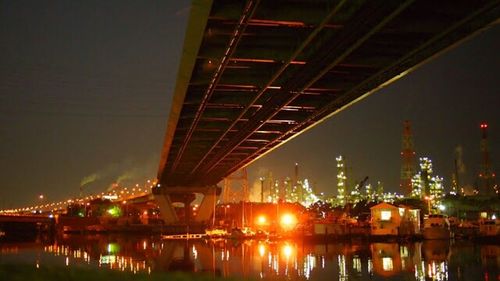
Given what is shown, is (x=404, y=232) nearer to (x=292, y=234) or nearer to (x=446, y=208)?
(x=292, y=234)

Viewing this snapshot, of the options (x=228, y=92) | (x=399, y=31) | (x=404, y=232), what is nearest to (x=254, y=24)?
(x=399, y=31)

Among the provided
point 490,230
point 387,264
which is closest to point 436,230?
point 490,230

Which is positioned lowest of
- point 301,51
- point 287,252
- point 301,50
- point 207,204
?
point 287,252

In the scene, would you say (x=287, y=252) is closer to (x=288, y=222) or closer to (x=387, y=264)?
(x=387, y=264)

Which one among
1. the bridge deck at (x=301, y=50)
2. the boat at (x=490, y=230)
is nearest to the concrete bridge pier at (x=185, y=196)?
the boat at (x=490, y=230)

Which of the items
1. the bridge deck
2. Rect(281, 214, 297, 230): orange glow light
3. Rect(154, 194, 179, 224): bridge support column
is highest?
the bridge deck

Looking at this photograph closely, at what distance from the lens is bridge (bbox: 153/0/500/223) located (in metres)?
23.1

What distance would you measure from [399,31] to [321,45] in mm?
3562

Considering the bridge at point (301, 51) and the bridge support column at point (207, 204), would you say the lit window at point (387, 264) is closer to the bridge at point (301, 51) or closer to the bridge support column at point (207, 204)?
the bridge at point (301, 51)

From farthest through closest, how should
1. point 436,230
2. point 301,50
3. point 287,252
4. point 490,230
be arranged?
point 436,230 → point 490,230 → point 287,252 → point 301,50

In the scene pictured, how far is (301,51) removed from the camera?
27.8 metres

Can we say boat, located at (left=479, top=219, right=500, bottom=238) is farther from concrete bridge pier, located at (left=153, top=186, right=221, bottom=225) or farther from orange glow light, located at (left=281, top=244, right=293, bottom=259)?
concrete bridge pier, located at (left=153, top=186, right=221, bottom=225)

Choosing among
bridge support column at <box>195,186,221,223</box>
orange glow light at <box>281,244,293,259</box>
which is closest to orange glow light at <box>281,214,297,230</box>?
bridge support column at <box>195,186,221,223</box>

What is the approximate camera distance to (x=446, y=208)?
153 meters
